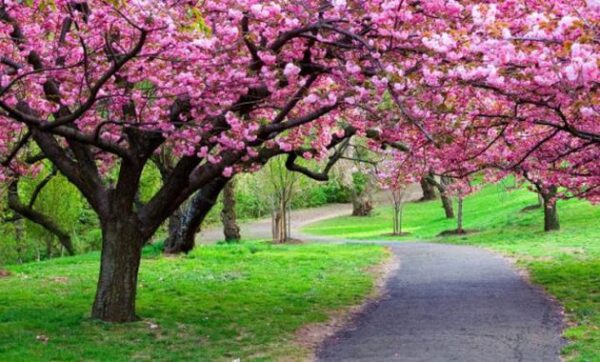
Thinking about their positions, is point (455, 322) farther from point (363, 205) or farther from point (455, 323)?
point (363, 205)

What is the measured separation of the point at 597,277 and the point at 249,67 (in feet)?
32.7

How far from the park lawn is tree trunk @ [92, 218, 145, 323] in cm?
28

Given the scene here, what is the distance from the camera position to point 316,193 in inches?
2208

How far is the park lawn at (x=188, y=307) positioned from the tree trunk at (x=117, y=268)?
11.2 inches

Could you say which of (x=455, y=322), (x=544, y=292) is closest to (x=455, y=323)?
(x=455, y=322)

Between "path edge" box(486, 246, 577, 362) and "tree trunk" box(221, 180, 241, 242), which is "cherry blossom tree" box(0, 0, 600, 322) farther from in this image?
"tree trunk" box(221, 180, 241, 242)

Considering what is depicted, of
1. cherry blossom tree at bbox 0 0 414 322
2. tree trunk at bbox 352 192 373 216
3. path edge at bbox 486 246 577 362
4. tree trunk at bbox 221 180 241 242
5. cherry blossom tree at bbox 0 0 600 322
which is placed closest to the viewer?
cherry blossom tree at bbox 0 0 600 322

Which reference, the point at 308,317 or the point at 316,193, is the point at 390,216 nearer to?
the point at 316,193

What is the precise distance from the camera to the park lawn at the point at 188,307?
335 inches

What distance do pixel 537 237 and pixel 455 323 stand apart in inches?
638

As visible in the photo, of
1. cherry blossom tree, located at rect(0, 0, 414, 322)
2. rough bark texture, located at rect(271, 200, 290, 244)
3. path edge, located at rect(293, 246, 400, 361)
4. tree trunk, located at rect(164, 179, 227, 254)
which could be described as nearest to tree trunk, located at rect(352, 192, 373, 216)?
rough bark texture, located at rect(271, 200, 290, 244)

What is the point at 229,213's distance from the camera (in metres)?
26.1

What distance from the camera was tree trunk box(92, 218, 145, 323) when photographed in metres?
9.81

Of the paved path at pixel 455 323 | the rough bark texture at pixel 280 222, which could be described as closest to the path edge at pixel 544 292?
the paved path at pixel 455 323
